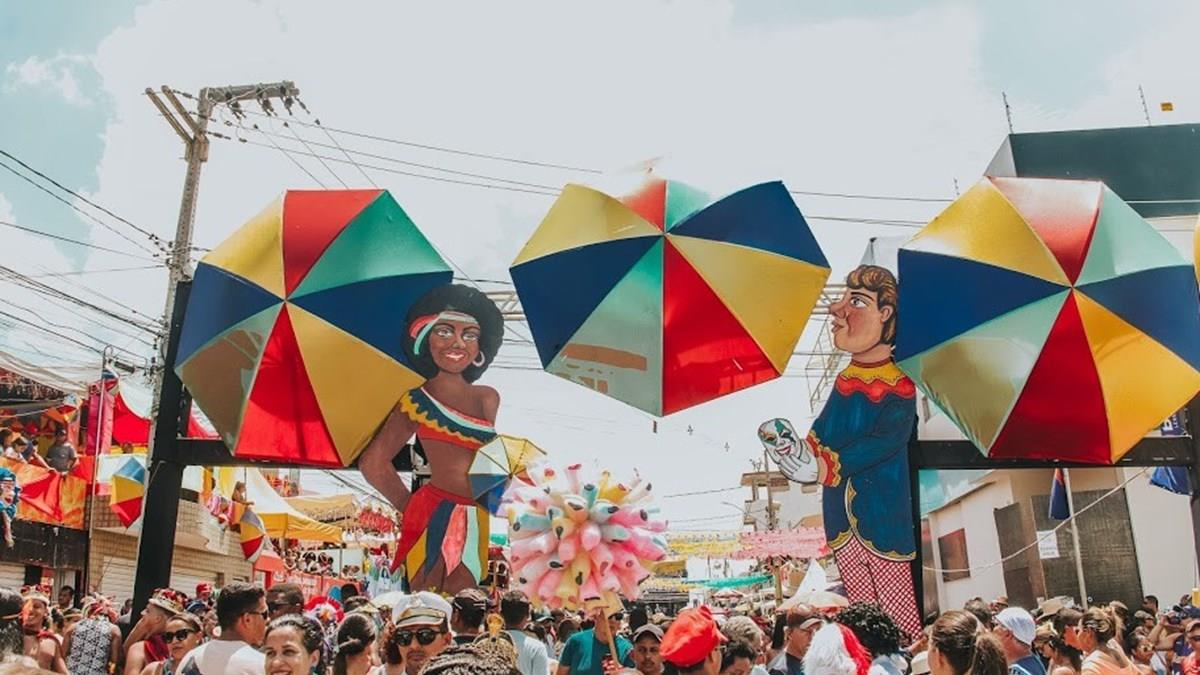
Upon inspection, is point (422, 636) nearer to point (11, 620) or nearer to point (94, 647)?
point (11, 620)

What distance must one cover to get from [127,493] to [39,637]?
10.4 meters

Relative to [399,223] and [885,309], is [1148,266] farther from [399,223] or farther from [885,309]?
[399,223]

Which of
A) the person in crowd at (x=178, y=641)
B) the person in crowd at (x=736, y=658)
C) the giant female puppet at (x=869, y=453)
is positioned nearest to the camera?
the person in crowd at (x=736, y=658)

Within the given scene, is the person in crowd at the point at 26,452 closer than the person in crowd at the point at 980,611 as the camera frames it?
No

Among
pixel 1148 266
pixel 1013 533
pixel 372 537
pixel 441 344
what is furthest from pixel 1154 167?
pixel 372 537

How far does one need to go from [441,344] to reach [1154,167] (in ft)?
57.4

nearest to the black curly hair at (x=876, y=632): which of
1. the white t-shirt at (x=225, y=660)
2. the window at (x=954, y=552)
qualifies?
the white t-shirt at (x=225, y=660)

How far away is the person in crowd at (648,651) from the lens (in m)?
5.10

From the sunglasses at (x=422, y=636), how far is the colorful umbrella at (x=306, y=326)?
140 inches

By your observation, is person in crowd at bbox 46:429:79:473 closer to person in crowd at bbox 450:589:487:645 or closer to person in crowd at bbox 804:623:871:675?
person in crowd at bbox 450:589:487:645

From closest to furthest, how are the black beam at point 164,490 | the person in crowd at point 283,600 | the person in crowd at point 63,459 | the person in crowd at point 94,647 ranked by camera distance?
the person in crowd at point 283,600
the person in crowd at point 94,647
the black beam at point 164,490
the person in crowd at point 63,459

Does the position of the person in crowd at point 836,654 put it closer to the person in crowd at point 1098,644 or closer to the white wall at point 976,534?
the person in crowd at point 1098,644

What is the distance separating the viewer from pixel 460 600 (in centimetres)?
501

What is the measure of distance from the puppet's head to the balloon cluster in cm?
366
